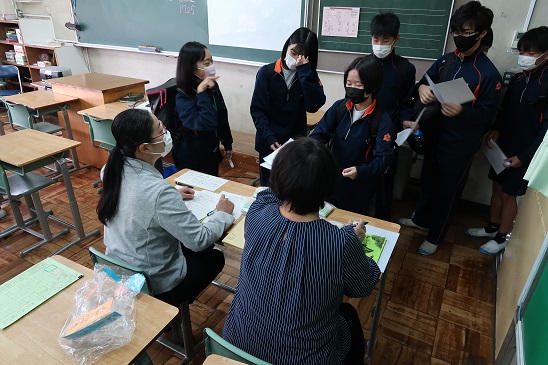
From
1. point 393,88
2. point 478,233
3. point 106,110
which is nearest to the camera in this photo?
point 393,88

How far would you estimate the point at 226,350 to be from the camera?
102 centimetres

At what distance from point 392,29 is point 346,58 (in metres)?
1.18

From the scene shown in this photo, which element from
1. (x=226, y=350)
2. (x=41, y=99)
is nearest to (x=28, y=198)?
(x=41, y=99)

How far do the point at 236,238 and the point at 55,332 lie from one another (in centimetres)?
70

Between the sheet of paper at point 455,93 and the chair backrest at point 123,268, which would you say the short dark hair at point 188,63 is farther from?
the sheet of paper at point 455,93

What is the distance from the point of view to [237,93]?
423 cm

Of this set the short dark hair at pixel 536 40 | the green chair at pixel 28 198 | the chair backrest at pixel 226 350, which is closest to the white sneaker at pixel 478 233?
the short dark hair at pixel 536 40

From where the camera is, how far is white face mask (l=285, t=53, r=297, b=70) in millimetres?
2275

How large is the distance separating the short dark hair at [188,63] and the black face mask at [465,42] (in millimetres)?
1511

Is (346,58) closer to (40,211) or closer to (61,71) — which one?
(40,211)

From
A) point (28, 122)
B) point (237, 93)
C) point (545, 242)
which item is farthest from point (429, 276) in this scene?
point (28, 122)

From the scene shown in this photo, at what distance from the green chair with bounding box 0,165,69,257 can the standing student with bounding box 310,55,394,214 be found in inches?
77.9

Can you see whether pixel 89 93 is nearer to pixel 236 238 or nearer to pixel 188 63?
pixel 188 63

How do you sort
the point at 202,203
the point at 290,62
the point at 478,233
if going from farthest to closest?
the point at 478,233 < the point at 290,62 < the point at 202,203
